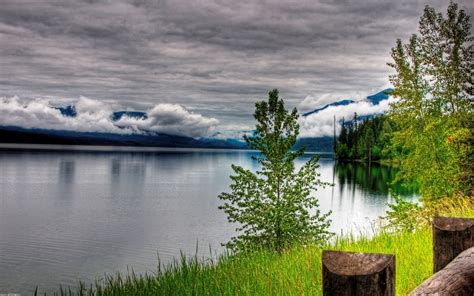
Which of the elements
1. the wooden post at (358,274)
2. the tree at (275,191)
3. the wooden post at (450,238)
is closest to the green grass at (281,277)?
the wooden post at (450,238)

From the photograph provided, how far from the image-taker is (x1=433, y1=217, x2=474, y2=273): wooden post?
438 cm

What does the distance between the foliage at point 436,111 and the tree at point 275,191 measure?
34.0 feet

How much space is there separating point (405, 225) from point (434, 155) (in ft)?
18.5

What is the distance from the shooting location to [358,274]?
2.48 meters

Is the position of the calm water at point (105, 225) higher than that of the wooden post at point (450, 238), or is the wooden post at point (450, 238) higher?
the wooden post at point (450, 238)

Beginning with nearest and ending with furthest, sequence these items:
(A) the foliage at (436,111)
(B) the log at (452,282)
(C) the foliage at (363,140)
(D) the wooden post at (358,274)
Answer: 1. (D) the wooden post at (358,274)
2. (B) the log at (452,282)
3. (A) the foliage at (436,111)
4. (C) the foliage at (363,140)

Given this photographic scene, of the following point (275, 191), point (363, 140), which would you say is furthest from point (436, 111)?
point (363, 140)

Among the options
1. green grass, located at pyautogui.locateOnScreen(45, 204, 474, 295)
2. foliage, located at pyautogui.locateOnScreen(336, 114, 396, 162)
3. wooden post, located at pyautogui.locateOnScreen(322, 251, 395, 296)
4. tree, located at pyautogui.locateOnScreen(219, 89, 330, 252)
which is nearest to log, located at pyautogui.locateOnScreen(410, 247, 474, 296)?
wooden post, located at pyautogui.locateOnScreen(322, 251, 395, 296)

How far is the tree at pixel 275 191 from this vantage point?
50.7ft

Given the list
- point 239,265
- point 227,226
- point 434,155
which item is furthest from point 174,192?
point 239,265

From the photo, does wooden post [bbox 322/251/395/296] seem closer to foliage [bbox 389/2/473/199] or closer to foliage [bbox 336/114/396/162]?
foliage [bbox 389/2/473/199]

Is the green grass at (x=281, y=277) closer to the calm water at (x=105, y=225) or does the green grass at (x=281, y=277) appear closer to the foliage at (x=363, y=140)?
the calm water at (x=105, y=225)

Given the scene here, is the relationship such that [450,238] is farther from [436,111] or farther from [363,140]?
[363,140]

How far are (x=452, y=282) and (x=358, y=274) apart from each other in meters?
0.94
